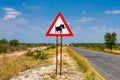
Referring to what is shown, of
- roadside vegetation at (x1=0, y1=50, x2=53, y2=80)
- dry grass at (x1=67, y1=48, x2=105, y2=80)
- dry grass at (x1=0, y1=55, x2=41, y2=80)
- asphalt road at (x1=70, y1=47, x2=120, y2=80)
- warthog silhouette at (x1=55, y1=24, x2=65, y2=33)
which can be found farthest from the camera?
asphalt road at (x1=70, y1=47, x2=120, y2=80)

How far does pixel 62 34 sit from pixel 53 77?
6.17ft

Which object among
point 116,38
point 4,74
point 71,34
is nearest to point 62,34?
point 71,34

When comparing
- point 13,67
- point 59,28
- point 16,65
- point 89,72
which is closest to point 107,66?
point 16,65

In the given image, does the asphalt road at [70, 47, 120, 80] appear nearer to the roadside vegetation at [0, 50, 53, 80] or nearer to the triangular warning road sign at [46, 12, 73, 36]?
the triangular warning road sign at [46, 12, 73, 36]

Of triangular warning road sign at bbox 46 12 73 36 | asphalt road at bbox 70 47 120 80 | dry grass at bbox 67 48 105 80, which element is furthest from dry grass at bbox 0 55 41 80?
asphalt road at bbox 70 47 120 80

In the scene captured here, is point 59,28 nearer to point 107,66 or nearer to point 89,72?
point 89,72

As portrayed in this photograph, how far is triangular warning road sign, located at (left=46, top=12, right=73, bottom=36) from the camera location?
535 inches

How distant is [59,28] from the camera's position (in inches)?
534

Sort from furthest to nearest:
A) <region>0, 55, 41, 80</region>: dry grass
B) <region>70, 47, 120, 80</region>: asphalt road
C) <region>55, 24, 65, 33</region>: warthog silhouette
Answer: <region>70, 47, 120, 80</region>: asphalt road → <region>0, 55, 41, 80</region>: dry grass → <region>55, 24, 65, 33</region>: warthog silhouette

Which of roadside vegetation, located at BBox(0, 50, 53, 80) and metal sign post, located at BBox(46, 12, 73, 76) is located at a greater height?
metal sign post, located at BBox(46, 12, 73, 76)

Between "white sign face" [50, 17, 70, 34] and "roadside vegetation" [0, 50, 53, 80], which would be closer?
"white sign face" [50, 17, 70, 34]

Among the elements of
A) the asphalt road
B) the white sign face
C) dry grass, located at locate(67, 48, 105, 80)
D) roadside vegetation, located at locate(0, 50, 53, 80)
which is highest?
the white sign face

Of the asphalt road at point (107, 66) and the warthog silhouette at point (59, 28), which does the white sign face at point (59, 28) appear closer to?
the warthog silhouette at point (59, 28)

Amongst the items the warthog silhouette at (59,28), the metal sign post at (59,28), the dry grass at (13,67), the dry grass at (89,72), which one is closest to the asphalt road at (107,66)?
the dry grass at (89,72)
